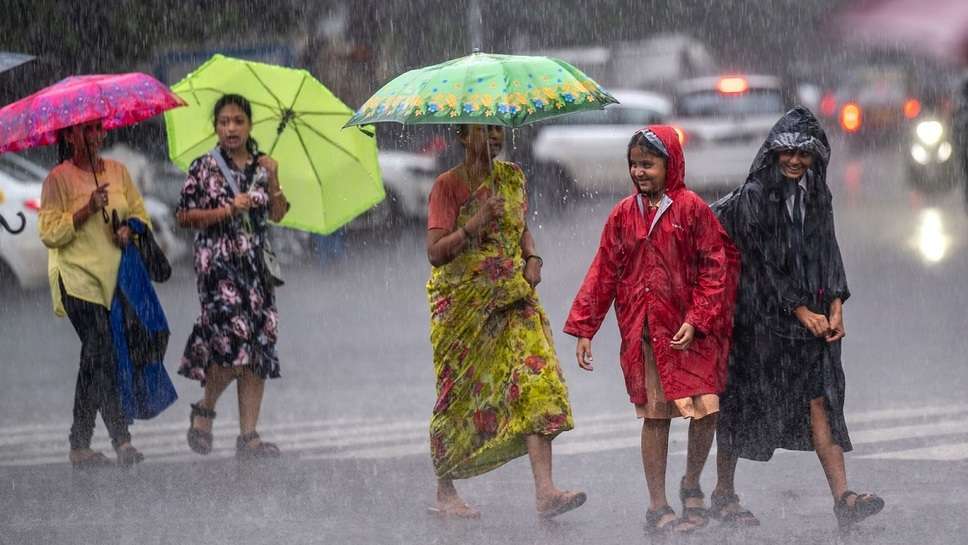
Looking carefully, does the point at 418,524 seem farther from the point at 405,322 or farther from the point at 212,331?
the point at 405,322

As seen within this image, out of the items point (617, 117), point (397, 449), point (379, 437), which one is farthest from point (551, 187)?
point (397, 449)

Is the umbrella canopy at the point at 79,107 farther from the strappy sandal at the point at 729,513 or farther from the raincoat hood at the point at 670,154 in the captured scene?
the strappy sandal at the point at 729,513

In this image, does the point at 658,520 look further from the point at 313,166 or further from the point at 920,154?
the point at 920,154

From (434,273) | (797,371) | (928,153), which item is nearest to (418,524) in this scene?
(434,273)

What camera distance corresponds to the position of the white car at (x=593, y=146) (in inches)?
852

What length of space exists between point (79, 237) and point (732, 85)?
1525 cm

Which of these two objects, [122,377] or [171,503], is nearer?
[171,503]

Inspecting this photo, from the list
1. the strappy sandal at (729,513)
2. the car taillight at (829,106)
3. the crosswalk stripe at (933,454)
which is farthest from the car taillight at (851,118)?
the strappy sandal at (729,513)

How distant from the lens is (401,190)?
1888 cm

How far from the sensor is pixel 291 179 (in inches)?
328

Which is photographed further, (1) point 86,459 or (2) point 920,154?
(2) point 920,154

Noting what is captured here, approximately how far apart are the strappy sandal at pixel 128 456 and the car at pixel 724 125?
13690 mm

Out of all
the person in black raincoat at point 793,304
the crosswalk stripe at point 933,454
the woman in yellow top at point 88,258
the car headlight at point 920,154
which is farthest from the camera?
the car headlight at point 920,154

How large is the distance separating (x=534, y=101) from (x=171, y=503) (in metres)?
2.39
